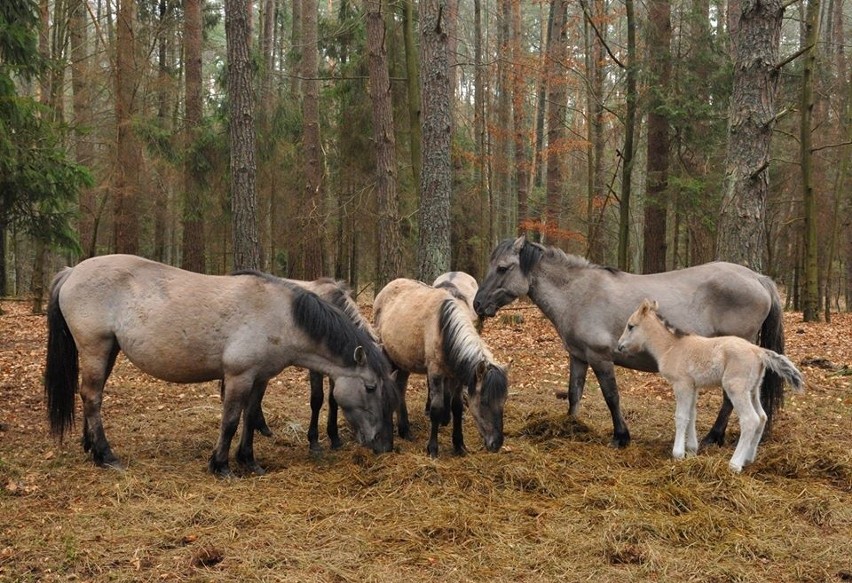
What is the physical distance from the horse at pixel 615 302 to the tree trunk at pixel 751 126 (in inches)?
61.7

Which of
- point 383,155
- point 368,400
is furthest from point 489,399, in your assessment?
point 383,155

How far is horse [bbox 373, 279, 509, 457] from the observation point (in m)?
6.27

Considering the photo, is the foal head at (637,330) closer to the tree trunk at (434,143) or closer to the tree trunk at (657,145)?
the tree trunk at (434,143)

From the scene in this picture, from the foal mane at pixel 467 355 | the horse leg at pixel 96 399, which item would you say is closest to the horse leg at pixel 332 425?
the foal mane at pixel 467 355

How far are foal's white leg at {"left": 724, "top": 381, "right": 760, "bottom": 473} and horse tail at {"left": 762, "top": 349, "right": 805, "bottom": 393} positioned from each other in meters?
0.27

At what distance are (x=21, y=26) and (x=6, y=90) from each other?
1216mm

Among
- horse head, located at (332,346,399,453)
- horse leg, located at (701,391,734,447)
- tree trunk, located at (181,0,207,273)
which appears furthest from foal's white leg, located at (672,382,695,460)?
tree trunk, located at (181,0,207,273)

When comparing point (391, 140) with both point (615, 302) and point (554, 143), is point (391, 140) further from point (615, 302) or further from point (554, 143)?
point (554, 143)

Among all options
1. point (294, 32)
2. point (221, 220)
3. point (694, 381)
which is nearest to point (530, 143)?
point (294, 32)

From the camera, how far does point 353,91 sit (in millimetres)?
20578

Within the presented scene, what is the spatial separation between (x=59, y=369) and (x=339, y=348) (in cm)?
270

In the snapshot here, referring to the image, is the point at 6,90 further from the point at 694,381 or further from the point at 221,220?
the point at 221,220

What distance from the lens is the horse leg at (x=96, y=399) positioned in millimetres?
6148

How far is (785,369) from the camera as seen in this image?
569 cm
